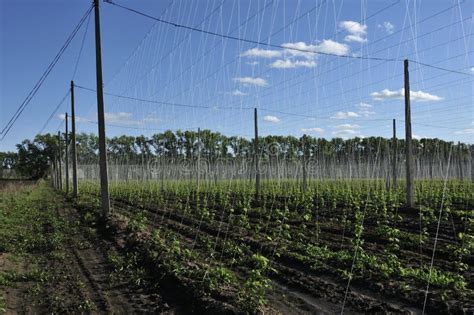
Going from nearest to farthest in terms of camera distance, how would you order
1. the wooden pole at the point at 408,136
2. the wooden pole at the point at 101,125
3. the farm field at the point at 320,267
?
the farm field at the point at 320,267 < the wooden pole at the point at 101,125 < the wooden pole at the point at 408,136

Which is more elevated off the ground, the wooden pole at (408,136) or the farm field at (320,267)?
the wooden pole at (408,136)

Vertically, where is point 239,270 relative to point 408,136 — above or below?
below

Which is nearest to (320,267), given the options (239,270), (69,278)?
(239,270)

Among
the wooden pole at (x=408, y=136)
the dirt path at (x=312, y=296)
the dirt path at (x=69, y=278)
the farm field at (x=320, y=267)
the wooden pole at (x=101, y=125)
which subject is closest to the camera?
the dirt path at (x=312, y=296)

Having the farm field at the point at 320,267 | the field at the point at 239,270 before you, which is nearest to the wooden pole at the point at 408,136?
the farm field at the point at 320,267

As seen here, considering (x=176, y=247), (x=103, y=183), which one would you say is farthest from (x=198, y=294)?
(x=103, y=183)

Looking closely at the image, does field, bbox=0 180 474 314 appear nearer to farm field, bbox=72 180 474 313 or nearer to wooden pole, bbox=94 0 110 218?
farm field, bbox=72 180 474 313

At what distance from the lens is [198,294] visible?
472cm

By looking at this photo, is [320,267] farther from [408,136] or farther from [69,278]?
[408,136]

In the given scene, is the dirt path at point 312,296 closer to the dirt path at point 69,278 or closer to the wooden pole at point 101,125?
the dirt path at point 69,278

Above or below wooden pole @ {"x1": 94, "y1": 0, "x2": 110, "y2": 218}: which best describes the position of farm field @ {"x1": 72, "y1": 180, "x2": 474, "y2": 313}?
below

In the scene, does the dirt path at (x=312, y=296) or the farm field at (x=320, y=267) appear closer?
the dirt path at (x=312, y=296)

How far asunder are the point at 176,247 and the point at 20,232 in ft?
16.4

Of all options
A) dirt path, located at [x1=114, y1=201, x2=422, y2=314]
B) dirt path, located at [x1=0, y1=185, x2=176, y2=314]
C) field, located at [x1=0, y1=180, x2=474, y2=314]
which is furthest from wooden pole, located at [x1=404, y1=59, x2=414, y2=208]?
dirt path, located at [x1=0, y1=185, x2=176, y2=314]
